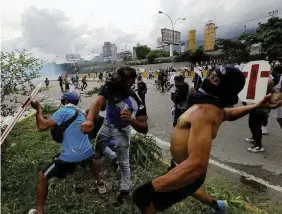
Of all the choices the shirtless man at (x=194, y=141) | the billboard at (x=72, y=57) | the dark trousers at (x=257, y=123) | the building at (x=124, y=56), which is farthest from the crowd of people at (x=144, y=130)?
the billboard at (x=72, y=57)

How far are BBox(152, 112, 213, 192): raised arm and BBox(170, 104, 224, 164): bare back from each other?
24 mm

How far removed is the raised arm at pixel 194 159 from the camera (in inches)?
71.3

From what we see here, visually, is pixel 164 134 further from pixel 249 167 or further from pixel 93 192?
pixel 93 192

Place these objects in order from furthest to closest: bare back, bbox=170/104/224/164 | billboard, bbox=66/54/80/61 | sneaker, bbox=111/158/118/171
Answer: billboard, bbox=66/54/80/61 → sneaker, bbox=111/158/118/171 → bare back, bbox=170/104/224/164

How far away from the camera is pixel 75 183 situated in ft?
12.9

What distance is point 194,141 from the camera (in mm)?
1836

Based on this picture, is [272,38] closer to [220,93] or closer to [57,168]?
[57,168]

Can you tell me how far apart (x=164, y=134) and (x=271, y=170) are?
310cm

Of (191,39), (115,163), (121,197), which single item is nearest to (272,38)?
(115,163)

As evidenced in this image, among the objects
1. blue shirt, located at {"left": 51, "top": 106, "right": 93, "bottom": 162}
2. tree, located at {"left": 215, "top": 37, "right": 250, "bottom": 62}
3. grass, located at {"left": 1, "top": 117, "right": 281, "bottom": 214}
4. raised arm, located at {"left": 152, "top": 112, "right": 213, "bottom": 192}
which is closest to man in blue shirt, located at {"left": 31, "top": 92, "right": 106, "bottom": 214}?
blue shirt, located at {"left": 51, "top": 106, "right": 93, "bottom": 162}

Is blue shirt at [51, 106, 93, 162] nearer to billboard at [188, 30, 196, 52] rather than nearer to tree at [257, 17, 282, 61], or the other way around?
tree at [257, 17, 282, 61]

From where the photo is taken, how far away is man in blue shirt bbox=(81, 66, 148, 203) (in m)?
3.04

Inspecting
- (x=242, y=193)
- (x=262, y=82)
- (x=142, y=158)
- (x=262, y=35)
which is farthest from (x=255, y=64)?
(x=262, y=35)

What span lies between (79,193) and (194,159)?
7.57 ft
